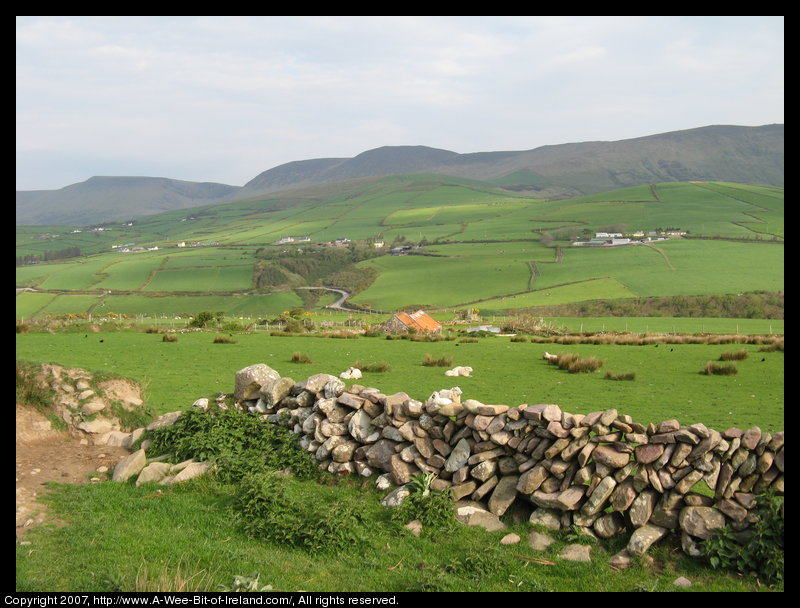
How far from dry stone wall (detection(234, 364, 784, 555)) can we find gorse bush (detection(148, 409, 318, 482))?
0.49 m

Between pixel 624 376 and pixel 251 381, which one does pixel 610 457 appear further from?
pixel 624 376

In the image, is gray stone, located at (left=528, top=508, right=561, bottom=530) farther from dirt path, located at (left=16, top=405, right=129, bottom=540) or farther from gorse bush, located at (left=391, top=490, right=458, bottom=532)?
dirt path, located at (left=16, top=405, right=129, bottom=540)

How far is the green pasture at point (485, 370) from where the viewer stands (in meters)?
15.7

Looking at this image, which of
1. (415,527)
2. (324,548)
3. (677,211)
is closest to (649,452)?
(415,527)

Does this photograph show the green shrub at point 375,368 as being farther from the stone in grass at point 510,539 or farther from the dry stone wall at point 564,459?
the stone in grass at point 510,539

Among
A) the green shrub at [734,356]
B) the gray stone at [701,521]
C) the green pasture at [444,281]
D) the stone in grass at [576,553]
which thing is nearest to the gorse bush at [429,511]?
the stone in grass at [576,553]

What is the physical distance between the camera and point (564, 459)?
9.92 meters

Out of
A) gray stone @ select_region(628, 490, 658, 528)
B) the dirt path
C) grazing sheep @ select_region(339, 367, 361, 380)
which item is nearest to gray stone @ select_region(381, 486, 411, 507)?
gray stone @ select_region(628, 490, 658, 528)

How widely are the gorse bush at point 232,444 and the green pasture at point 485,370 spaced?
101 inches

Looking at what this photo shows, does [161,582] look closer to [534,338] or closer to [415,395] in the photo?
[415,395]

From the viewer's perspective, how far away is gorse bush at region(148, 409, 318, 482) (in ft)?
39.2

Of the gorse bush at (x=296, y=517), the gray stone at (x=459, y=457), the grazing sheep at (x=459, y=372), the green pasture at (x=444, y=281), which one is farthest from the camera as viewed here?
the green pasture at (x=444, y=281)

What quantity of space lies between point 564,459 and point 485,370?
12197 mm

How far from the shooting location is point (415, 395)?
54.6 ft
